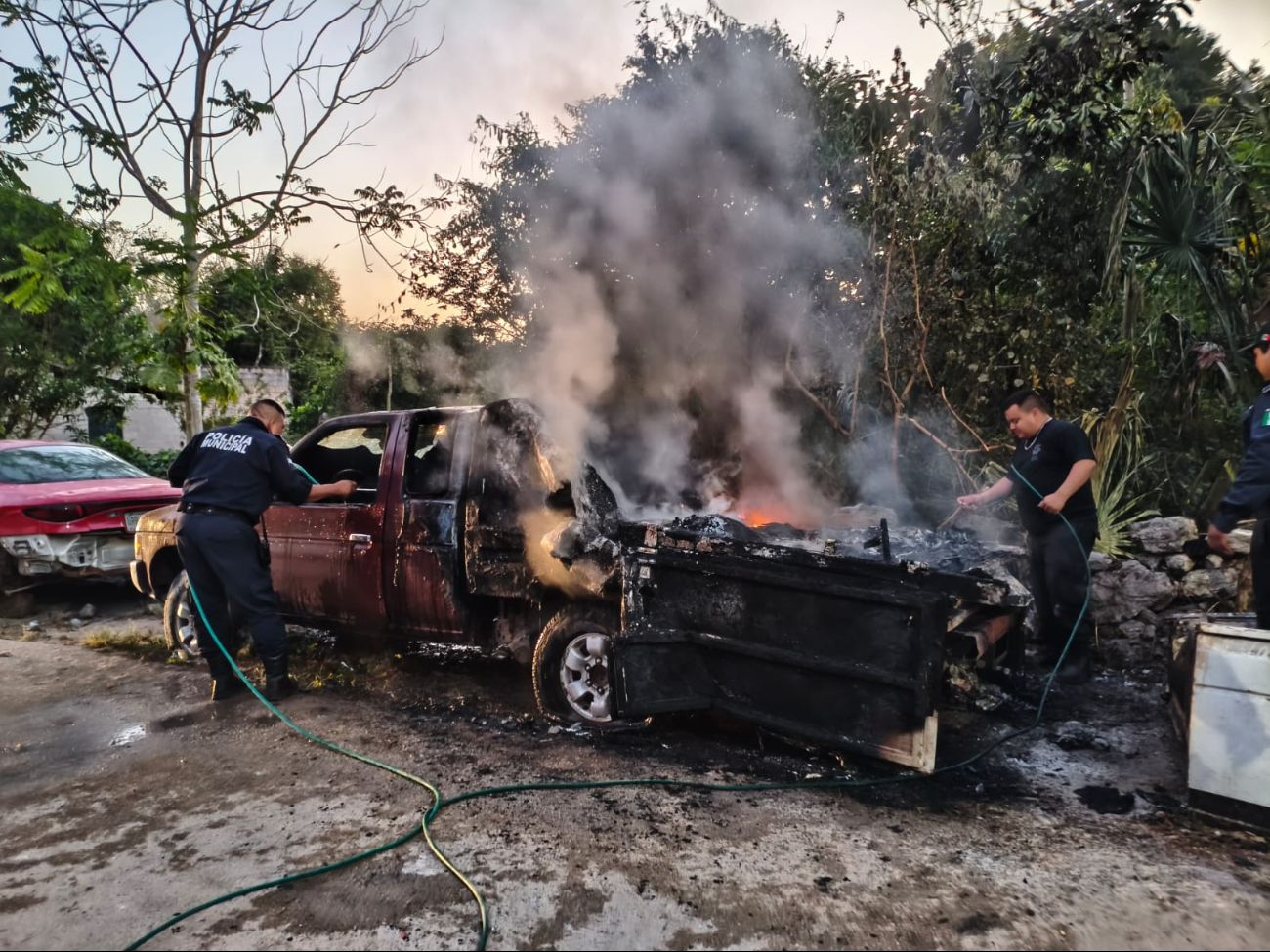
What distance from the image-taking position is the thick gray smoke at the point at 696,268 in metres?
7.87

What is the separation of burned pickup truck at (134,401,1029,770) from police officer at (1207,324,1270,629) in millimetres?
952

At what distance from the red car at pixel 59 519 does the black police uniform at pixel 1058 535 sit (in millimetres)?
7431

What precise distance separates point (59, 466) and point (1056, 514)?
876 centimetres

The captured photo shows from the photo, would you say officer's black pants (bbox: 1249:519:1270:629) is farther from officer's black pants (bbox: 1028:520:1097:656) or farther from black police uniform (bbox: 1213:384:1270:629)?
officer's black pants (bbox: 1028:520:1097:656)

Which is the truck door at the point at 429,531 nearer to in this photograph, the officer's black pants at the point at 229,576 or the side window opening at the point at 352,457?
the side window opening at the point at 352,457

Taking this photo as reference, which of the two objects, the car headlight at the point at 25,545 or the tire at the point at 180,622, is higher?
the car headlight at the point at 25,545

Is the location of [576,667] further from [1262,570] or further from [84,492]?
[84,492]

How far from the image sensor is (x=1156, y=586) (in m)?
5.71

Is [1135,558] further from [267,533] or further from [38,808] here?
[38,808]

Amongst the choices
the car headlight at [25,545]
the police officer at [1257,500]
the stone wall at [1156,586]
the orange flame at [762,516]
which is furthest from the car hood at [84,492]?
the stone wall at [1156,586]

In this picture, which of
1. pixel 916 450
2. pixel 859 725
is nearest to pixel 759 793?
pixel 859 725

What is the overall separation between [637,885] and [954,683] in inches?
84.0

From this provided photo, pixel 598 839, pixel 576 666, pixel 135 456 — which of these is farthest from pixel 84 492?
pixel 135 456

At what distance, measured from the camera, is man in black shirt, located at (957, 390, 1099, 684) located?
484 centimetres
